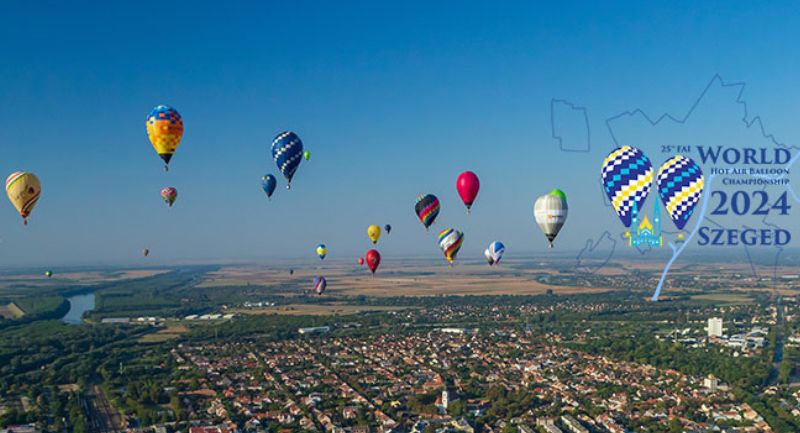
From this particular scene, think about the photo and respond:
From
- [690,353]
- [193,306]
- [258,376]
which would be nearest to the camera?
[258,376]

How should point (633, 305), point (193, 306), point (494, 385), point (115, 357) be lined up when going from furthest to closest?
point (193, 306) → point (633, 305) → point (115, 357) → point (494, 385)

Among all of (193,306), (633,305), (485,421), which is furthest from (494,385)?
(193,306)

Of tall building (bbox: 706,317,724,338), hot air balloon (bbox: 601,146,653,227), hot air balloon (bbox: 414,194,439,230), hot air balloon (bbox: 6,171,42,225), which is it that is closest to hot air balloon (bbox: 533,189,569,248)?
hot air balloon (bbox: 601,146,653,227)

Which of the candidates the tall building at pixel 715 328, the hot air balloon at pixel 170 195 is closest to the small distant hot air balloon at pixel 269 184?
the hot air balloon at pixel 170 195

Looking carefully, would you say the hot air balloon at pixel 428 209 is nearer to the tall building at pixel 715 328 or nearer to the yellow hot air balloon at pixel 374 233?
the yellow hot air balloon at pixel 374 233

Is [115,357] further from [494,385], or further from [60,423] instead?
[494,385]

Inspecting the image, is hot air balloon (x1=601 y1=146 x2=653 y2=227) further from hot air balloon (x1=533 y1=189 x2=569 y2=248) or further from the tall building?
the tall building

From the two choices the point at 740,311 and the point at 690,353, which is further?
the point at 740,311
